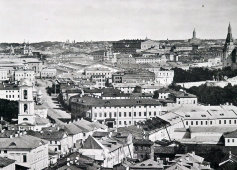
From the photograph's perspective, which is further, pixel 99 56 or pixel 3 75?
pixel 99 56

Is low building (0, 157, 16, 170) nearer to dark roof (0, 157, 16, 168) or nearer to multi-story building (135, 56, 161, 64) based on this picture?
dark roof (0, 157, 16, 168)

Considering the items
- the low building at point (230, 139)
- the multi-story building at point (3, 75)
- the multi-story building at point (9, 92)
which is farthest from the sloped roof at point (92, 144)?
the multi-story building at point (3, 75)

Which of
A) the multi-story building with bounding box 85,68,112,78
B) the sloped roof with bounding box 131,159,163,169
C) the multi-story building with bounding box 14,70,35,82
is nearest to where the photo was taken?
the sloped roof with bounding box 131,159,163,169

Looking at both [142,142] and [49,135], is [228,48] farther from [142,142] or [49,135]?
[49,135]

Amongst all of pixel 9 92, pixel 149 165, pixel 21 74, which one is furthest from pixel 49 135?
pixel 21 74

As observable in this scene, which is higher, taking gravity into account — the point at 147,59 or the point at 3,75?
the point at 147,59

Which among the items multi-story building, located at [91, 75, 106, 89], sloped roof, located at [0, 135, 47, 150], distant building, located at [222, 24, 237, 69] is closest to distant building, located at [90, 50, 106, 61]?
distant building, located at [222, 24, 237, 69]
